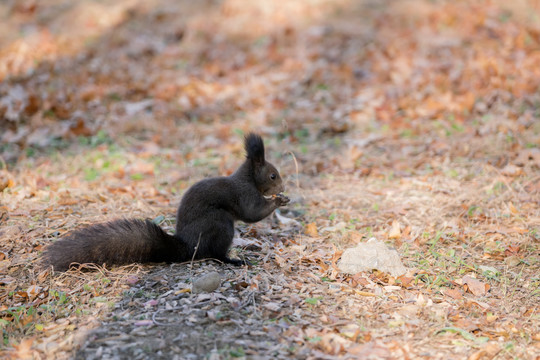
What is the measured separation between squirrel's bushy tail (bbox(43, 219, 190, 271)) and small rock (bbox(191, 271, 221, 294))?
1.46ft

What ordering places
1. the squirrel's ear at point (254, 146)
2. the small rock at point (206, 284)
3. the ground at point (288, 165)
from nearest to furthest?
the ground at point (288, 165) < the small rock at point (206, 284) < the squirrel's ear at point (254, 146)

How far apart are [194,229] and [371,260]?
1313 millimetres

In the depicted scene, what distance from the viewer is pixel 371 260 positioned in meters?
3.64

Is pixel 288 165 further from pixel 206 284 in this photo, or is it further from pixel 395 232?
pixel 206 284

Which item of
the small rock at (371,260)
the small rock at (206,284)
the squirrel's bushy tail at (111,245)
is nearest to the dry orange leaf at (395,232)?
the small rock at (371,260)

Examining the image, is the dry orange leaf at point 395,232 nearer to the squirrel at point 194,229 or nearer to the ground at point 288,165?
the ground at point 288,165

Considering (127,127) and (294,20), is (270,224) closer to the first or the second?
(127,127)

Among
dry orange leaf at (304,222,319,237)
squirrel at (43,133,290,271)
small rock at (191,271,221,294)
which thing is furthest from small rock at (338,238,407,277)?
small rock at (191,271,221,294)

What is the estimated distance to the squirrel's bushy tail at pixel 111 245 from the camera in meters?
3.25

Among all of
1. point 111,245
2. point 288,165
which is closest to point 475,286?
point 111,245

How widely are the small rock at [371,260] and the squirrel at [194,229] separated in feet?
2.43

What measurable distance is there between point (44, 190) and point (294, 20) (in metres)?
7.25

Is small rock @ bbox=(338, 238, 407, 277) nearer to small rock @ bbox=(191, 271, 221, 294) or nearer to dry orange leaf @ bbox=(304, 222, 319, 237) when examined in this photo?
dry orange leaf @ bbox=(304, 222, 319, 237)

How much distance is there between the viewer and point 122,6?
11.2 meters
